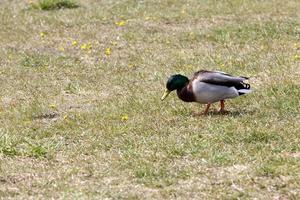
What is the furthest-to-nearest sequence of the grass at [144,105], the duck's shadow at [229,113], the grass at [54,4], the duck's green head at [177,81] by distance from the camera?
the grass at [54,4] → the duck's green head at [177,81] → the duck's shadow at [229,113] → the grass at [144,105]

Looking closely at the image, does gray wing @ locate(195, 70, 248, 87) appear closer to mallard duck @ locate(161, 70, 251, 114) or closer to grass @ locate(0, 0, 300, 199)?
mallard duck @ locate(161, 70, 251, 114)

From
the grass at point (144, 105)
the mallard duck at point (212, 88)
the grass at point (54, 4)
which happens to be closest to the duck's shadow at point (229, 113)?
the grass at point (144, 105)

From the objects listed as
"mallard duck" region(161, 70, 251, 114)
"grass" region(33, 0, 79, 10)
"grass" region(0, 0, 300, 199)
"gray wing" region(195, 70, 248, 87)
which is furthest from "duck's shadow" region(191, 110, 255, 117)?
"grass" region(33, 0, 79, 10)

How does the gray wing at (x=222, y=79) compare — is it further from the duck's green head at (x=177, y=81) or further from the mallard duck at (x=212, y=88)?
the duck's green head at (x=177, y=81)

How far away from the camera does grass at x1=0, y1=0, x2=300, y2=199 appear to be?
7246 millimetres

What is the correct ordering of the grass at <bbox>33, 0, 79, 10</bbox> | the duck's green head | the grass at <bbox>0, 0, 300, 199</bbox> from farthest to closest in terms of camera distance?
the grass at <bbox>33, 0, 79, 10</bbox> < the duck's green head < the grass at <bbox>0, 0, 300, 199</bbox>

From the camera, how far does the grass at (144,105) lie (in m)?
7.25

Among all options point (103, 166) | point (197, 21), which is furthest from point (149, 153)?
point (197, 21)

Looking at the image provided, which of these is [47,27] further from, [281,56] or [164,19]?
[281,56]

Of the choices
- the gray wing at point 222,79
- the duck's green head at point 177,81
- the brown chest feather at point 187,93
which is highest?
the gray wing at point 222,79

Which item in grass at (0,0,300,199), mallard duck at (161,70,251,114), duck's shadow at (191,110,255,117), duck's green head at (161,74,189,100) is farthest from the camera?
duck's green head at (161,74,189,100)

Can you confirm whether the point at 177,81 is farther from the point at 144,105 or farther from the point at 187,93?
the point at 144,105

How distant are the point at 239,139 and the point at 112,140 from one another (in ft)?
4.77

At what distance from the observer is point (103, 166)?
7.74 metres
